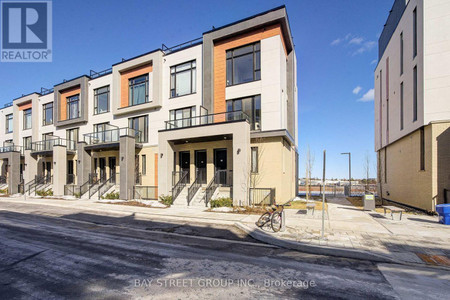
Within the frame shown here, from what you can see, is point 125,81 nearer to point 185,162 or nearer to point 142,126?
point 142,126

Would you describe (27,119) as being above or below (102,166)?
above

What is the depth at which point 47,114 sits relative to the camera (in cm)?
3133

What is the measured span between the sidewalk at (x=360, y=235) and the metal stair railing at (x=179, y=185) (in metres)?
3.85

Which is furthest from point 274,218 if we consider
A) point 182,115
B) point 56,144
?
point 56,144

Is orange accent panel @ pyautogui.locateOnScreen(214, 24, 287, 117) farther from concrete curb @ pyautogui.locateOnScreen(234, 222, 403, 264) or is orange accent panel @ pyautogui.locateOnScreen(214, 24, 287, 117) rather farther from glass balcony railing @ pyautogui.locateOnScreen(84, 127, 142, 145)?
concrete curb @ pyautogui.locateOnScreen(234, 222, 403, 264)

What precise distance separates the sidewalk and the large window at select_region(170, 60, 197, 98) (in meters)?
11.8

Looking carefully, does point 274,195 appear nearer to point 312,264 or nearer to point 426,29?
point 312,264

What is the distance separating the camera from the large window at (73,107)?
27.4 metres

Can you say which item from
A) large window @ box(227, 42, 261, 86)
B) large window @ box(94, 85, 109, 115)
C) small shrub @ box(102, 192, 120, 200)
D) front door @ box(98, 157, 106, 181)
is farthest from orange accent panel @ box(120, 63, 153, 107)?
large window @ box(227, 42, 261, 86)

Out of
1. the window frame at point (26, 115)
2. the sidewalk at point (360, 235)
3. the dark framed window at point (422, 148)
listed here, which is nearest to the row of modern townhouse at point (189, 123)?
the sidewalk at point (360, 235)

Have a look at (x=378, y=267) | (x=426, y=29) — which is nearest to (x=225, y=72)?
(x=426, y=29)

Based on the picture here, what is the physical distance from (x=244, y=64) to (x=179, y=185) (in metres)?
11.0

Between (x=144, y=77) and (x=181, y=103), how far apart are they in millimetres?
5763

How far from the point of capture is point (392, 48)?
20391 mm
